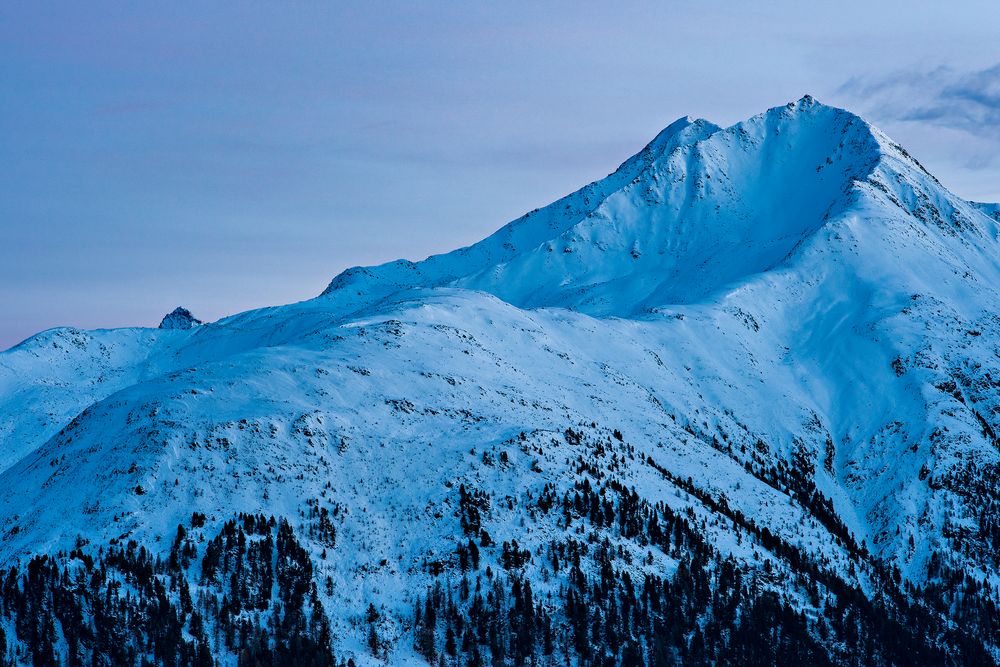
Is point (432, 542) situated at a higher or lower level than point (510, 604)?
higher

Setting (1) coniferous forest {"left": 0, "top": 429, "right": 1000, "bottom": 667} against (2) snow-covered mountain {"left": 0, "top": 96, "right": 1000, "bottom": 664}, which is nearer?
(1) coniferous forest {"left": 0, "top": 429, "right": 1000, "bottom": 667}

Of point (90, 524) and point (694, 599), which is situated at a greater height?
point (90, 524)

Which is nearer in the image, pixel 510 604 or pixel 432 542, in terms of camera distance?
pixel 510 604

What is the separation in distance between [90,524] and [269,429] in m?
32.0

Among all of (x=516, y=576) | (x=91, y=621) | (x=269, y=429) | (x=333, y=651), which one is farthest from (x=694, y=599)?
(x=91, y=621)

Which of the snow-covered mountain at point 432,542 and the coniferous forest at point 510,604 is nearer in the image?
the coniferous forest at point 510,604

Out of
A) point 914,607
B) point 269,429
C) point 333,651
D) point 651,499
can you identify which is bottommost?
point 914,607

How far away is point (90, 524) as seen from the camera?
141625 mm

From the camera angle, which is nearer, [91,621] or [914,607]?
[91,621]

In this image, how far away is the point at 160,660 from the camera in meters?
126

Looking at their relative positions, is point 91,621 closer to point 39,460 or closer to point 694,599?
point 39,460

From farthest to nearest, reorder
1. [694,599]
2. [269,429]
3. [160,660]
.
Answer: [269,429]
[694,599]
[160,660]

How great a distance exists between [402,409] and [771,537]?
62485 millimetres

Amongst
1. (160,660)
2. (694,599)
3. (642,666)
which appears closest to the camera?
(160,660)
